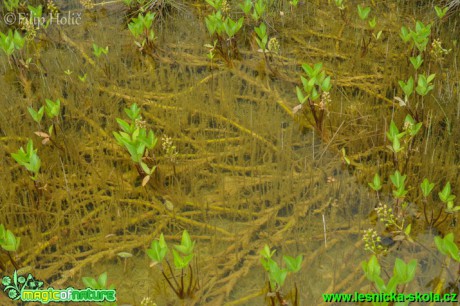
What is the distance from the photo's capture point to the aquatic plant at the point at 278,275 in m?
1.54

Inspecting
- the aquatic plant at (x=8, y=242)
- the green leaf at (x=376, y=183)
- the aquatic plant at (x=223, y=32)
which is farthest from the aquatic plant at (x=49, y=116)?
the green leaf at (x=376, y=183)

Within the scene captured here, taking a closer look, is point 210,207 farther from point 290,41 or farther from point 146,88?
point 290,41

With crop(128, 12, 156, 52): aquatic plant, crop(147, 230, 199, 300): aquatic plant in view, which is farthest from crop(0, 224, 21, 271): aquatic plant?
crop(128, 12, 156, 52): aquatic plant

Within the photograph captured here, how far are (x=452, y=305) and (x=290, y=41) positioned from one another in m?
2.10

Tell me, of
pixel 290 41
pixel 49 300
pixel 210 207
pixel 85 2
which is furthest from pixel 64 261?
pixel 85 2

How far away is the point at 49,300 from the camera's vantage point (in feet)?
5.56

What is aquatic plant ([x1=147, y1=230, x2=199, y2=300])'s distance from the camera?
63.0 inches

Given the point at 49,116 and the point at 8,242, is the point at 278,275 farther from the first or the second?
the point at 49,116

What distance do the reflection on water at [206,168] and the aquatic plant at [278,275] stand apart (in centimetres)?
7

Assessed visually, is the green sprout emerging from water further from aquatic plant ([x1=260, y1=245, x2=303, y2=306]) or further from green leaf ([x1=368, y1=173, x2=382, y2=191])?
green leaf ([x1=368, y1=173, x2=382, y2=191])

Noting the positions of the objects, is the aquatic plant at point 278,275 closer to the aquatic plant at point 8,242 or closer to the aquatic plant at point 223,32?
the aquatic plant at point 8,242

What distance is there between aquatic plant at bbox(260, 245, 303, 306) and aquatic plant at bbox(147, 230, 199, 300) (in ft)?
0.82

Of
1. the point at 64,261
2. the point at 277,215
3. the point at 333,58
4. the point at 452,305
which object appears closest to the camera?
the point at 452,305

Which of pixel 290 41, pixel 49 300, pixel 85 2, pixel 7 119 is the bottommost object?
pixel 49 300
